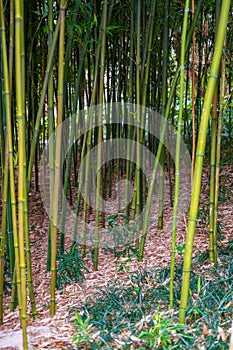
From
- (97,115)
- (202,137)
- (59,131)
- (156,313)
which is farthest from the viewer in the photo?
(97,115)

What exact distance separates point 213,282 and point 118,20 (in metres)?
2.04

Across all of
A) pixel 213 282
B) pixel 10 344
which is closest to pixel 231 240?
pixel 213 282

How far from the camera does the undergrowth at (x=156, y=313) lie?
5.46ft

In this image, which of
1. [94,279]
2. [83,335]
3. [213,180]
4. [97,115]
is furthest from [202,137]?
[97,115]

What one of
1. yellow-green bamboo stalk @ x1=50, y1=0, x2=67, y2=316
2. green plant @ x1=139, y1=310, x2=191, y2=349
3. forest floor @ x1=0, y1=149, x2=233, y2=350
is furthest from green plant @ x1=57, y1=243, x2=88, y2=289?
green plant @ x1=139, y1=310, x2=191, y2=349

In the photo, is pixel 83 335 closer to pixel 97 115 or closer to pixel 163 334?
pixel 163 334

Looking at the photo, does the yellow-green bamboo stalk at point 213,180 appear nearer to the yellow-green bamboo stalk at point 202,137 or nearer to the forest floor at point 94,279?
the forest floor at point 94,279

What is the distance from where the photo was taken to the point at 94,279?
8.29 feet

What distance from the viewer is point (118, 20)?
3.21 m

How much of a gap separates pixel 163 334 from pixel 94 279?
3.07 ft

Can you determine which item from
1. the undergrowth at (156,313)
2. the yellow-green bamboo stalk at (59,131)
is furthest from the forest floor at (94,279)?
the yellow-green bamboo stalk at (59,131)

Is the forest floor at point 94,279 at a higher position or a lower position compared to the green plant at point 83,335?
Answer: lower

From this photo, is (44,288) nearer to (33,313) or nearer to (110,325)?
(33,313)

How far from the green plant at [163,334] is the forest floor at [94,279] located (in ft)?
0.29
